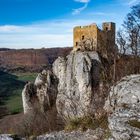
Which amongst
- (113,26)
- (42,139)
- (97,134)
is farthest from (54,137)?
(113,26)

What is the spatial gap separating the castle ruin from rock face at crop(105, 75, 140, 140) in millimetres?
37095

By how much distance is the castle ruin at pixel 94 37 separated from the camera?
53.4m

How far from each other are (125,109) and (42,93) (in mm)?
50526

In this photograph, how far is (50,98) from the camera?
200ft

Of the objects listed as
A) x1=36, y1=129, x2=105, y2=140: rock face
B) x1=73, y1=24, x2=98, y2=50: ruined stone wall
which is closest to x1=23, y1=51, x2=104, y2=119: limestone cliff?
x1=73, y1=24, x2=98, y2=50: ruined stone wall

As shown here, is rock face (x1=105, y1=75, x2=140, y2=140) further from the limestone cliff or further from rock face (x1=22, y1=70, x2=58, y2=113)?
rock face (x1=22, y1=70, x2=58, y2=113)

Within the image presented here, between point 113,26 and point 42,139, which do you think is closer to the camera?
point 42,139

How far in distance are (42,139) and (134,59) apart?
24990 millimetres

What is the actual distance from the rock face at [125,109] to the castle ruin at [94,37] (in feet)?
122

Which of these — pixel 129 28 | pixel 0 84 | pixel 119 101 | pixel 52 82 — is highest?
pixel 129 28

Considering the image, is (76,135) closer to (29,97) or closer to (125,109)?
(125,109)

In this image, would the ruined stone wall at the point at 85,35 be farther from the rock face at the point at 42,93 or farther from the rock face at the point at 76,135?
the rock face at the point at 76,135

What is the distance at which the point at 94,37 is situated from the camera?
54.7 metres

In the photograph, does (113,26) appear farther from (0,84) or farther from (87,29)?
(0,84)
